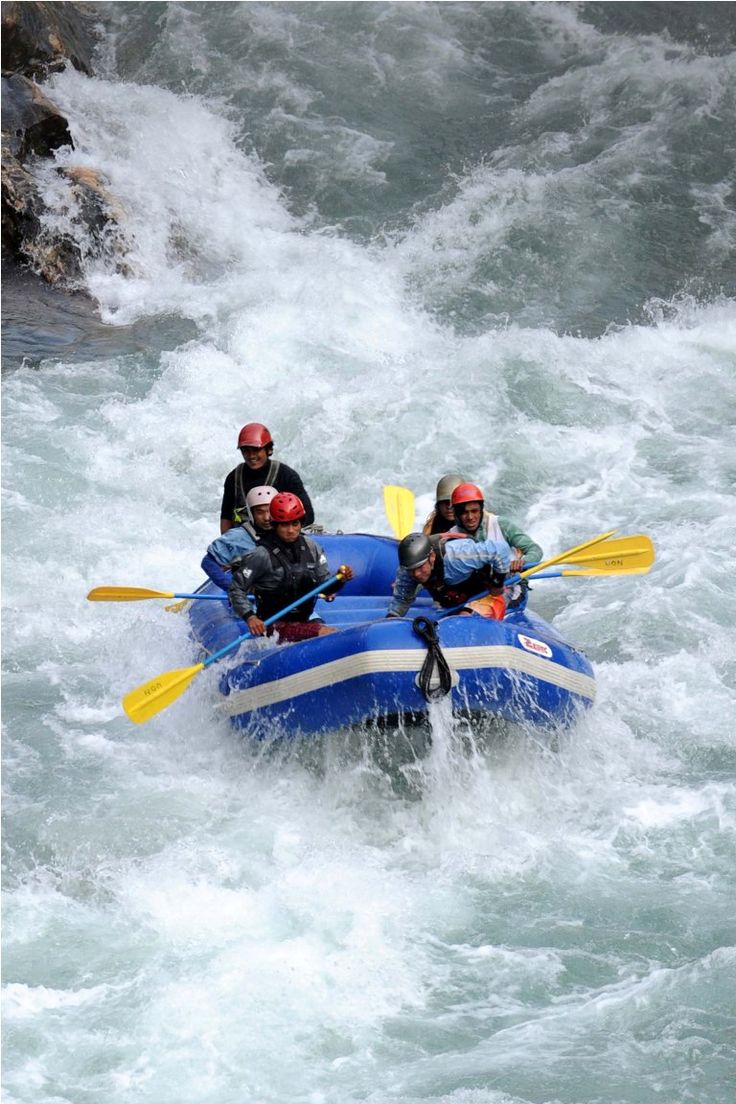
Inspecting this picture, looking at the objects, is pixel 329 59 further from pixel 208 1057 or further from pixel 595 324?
pixel 208 1057

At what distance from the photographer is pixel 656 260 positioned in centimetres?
1270

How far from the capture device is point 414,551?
635 cm

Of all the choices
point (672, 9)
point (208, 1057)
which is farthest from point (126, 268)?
point (208, 1057)

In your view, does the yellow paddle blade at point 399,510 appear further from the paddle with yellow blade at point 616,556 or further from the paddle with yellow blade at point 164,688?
the paddle with yellow blade at point 164,688

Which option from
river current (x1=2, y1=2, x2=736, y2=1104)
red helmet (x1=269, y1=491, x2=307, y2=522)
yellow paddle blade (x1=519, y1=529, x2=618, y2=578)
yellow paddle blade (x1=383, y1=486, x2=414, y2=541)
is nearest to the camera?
river current (x1=2, y1=2, x2=736, y2=1104)

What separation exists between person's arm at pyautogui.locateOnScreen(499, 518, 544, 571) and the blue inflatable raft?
29 cm

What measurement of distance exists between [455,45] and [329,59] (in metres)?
1.45

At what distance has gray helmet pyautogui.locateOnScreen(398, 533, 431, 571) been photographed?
635 cm

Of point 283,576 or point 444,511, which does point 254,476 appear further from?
point 444,511

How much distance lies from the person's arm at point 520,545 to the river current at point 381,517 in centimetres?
81

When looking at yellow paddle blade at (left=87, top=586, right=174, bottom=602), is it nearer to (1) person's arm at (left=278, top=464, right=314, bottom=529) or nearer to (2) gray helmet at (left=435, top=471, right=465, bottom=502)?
(1) person's arm at (left=278, top=464, right=314, bottom=529)

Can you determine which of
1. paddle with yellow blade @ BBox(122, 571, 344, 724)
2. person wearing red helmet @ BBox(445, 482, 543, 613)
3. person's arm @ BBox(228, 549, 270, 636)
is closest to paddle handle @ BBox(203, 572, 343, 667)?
paddle with yellow blade @ BBox(122, 571, 344, 724)

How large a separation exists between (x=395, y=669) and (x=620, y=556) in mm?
1726

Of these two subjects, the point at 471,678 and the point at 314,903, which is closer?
the point at 314,903
